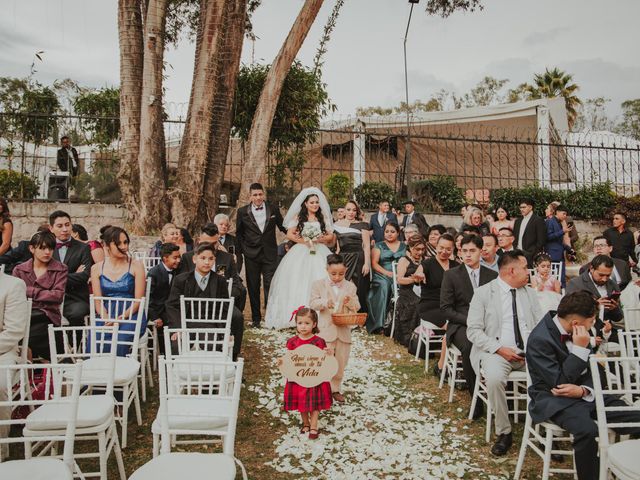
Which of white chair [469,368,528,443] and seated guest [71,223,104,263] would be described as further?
seated guest [71,223,104,263]

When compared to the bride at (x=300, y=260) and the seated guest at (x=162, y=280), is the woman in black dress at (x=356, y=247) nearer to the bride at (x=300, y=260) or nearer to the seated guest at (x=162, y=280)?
the bride at (x=300, y=260)

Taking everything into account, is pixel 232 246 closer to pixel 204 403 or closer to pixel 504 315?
pixel 504 315

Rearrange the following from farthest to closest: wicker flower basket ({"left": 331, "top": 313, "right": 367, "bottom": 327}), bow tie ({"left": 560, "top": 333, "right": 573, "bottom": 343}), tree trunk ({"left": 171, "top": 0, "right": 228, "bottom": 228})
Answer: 1. tree trunk ({"left": 171, "top": 0, "right": 228, "bottom": 228})
2. wicker flower basket ({"left": 331, "top": 313, "right": 367, "bottom": 327})
3. bow tie ({"left": 560, "top": 333, "right": 573, "bottom": 343})

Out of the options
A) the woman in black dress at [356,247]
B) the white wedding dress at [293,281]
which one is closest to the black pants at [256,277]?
the white wedding dress at [293,281]

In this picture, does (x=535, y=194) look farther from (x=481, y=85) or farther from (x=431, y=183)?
(x=481, y=85)

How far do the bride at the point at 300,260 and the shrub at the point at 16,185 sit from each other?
5.93 metres

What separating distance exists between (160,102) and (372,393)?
20.3 feet

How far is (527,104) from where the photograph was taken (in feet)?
49.7

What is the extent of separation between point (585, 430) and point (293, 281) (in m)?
4.93

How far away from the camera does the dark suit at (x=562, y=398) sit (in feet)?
10.9

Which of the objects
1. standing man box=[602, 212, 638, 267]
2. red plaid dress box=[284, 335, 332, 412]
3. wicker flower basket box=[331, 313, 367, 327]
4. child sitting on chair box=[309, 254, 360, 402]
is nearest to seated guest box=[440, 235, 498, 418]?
child sitting on chair box=[309, 254, 360, 402]

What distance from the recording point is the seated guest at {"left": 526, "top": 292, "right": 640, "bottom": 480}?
3338mm

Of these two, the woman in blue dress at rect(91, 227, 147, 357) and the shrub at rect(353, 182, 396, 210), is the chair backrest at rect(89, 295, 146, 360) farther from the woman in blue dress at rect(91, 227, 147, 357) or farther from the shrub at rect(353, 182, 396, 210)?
the shrub at rect(353, 182, 396, 210)

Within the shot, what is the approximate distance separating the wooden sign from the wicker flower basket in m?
0.55
